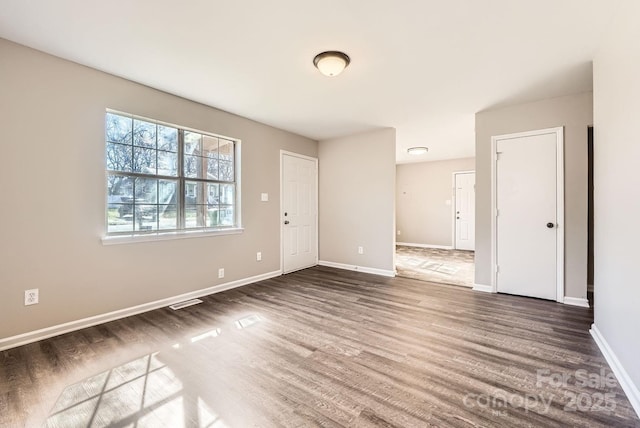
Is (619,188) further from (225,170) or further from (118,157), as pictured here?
(118,157)

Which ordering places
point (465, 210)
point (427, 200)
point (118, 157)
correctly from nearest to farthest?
point (118, 157)
point (465, 210)
point (427, 200)

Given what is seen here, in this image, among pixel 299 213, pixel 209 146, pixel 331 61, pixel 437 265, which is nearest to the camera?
pixel 331 61

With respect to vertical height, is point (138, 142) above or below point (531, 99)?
below

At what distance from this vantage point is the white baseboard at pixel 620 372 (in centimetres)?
154

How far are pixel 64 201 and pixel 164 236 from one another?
3.05ft

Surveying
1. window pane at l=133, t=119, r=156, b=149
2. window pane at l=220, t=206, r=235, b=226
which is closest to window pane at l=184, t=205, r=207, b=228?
window pane at l=220, t=206, r=235, b=226

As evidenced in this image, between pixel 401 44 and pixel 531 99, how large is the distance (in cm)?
219

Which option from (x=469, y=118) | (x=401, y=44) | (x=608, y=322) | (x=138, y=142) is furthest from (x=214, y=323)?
(x=469, y=118)

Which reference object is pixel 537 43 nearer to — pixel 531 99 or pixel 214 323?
pixel 531 99

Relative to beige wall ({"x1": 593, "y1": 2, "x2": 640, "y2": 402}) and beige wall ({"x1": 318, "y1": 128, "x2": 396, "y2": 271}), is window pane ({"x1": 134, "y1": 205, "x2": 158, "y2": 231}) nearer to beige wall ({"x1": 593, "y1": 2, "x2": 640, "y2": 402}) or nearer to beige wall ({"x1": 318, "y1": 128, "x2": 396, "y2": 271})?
beige wall ({"x1": 318, "y1": 128, "x2": 396, "y2": 271})

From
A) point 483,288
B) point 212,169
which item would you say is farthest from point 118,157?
point 483,288

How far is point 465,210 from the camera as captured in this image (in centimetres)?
717

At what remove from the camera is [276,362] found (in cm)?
204

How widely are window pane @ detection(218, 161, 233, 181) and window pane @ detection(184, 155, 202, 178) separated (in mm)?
299
